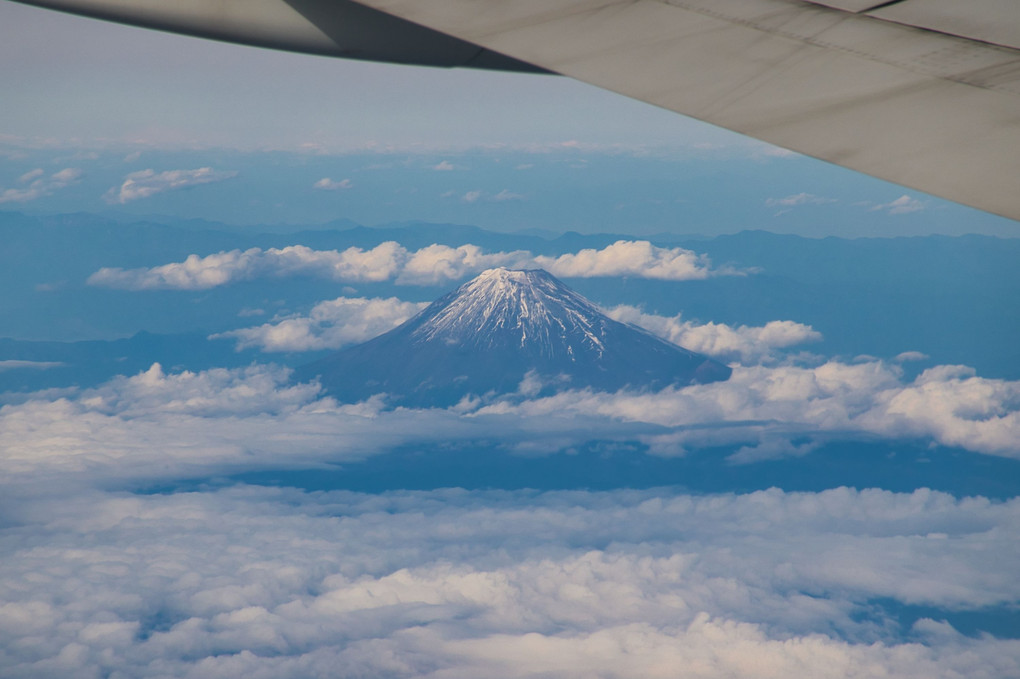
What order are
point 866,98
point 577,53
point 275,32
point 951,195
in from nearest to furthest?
point 951,195, point 866,98, point 577,53, point 275,32

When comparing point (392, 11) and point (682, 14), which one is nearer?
point (682, 14)

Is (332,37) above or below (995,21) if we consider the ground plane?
above

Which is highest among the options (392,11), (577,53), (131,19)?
(131,19)

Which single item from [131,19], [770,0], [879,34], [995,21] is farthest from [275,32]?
[995,21]

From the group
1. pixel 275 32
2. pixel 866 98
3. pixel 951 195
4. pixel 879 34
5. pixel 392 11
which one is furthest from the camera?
pixel 275 32

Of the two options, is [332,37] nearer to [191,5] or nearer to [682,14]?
[191,5]

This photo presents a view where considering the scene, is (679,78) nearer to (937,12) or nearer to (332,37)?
(937,12)
